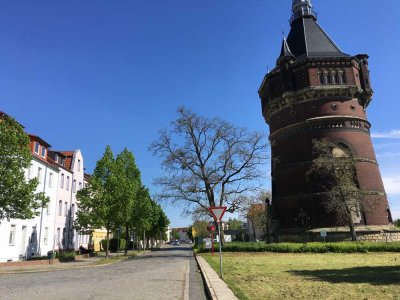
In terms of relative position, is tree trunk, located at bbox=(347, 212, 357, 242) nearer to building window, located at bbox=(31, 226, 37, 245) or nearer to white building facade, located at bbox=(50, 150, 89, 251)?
white building facade, located at bbox=(50, 150, 89, 251)

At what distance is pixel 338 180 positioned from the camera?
120 feet

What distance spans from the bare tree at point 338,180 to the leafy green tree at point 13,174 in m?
27.1

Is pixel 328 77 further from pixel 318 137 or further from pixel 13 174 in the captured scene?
pixel 13 174

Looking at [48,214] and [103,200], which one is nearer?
[103,200]

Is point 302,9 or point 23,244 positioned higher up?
point 302,9

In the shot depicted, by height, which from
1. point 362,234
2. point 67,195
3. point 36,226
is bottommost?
point 362,234

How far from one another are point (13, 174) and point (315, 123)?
107 ft

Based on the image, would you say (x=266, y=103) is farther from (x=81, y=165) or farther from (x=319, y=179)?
(x=81, y=165)

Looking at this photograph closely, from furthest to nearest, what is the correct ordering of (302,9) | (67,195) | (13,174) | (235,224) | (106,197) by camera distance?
(235,224)
(302,9)
(67,195)
(106,197)
(13,174)

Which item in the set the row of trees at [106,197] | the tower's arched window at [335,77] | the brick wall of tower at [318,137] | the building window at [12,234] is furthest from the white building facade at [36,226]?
the tower's arched window at [335,77]

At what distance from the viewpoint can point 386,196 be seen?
40.8 meters

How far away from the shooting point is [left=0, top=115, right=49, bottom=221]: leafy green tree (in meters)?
21.6

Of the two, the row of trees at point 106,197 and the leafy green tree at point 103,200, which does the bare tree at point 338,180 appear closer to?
the row of trees at point 106,197

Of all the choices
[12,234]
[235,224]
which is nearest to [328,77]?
[12,234]
